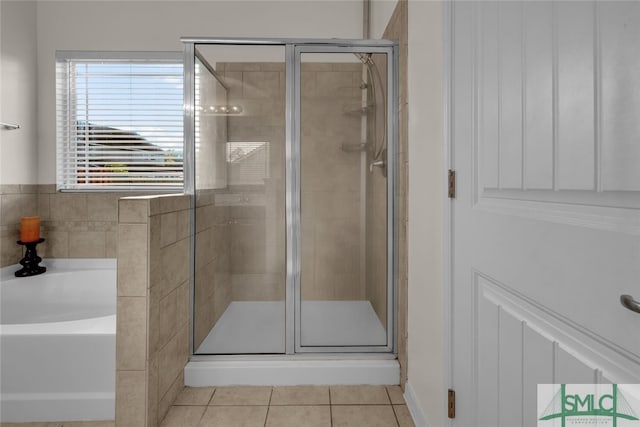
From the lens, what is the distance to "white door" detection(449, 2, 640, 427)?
0.59 meters

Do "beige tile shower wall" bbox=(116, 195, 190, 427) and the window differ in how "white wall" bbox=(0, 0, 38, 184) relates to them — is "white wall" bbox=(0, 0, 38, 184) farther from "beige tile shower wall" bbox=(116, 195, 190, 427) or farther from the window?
"beige tile shower wall" bbox=(116, 195, 190, 427)

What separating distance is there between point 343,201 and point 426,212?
1.89ft

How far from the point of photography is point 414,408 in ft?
5.29

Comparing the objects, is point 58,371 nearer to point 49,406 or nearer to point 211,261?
point 49,406

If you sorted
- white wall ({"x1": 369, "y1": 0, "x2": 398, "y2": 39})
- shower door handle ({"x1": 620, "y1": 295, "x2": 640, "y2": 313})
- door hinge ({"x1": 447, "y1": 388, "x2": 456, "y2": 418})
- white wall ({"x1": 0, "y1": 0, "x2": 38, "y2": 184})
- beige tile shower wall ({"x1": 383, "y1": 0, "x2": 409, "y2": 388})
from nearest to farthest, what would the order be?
shower door handle ({"x1": 620, "y1": 295, "x2": 640, "y2": 313})
door hinge ({"x1": 447, "y1": 388, "x2": 456, "y2": 418})
beige tile shower wall ({"x1": 383, "y1": 0, "x2": 409, "y2": 388})
white wall ({"x1": 369, "y1": 0, "x2": 398, "y2": 39})
white wall ({"x1": 0, "y1": 0, "x2": 38, "y2": 184})

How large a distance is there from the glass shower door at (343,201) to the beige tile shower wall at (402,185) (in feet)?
0.28

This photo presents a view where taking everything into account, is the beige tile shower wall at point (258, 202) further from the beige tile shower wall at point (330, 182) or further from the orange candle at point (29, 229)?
the orange candle at point (29, 229)

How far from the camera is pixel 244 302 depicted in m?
1.96

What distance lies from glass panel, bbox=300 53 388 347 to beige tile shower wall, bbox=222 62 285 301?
126 millimetres

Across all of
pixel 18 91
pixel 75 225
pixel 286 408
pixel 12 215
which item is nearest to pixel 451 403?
pixel 286 408

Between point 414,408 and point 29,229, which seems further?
point 29,229

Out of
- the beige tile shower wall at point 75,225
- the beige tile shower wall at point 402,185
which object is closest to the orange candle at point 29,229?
the beige tile shower wall at point 75,225

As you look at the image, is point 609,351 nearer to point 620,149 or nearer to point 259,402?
point 620,149

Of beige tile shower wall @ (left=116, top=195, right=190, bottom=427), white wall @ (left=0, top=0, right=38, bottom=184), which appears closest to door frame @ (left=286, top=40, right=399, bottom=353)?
beige tile shower wall @ (left=116, top=195, right=190, bottom=427)
